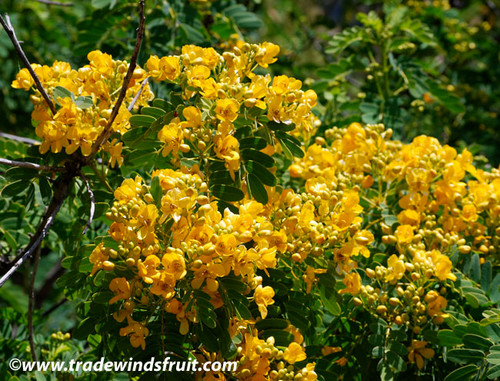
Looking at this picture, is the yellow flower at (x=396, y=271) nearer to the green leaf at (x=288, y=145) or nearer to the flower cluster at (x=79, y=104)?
the green leaf at (x=288, y=145)

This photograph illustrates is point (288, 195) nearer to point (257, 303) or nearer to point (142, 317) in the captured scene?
point (257, 303)

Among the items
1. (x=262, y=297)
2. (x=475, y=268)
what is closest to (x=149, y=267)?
(x=262, y=297)

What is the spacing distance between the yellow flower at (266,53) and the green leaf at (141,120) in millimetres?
366

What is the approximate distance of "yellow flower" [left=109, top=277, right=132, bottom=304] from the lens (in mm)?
1401

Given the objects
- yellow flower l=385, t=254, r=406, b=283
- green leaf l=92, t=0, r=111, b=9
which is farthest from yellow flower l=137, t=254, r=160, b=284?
green leaf l=92, t=0, r=111, b=9

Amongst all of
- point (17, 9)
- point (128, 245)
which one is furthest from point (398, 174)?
point (17, 9)

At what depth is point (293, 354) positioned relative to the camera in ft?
4.91

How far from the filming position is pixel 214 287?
1.37 metres

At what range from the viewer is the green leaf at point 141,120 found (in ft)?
5.39

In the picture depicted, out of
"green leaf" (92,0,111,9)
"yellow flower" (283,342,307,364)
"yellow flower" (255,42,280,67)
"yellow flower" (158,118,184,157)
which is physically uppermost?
"green leaf" (92,0,111,9)

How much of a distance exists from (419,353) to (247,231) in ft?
2.61

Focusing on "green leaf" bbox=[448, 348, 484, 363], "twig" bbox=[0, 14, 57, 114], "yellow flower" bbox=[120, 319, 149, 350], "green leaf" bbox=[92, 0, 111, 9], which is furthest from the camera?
"green leaf" bbox=[92, 0, 111, 9]

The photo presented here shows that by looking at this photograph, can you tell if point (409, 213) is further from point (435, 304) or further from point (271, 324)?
point (271, 324)

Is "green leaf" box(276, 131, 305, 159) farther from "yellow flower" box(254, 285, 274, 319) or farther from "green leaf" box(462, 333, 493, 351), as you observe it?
"green leaf" box(462, 333, 493, 351)
